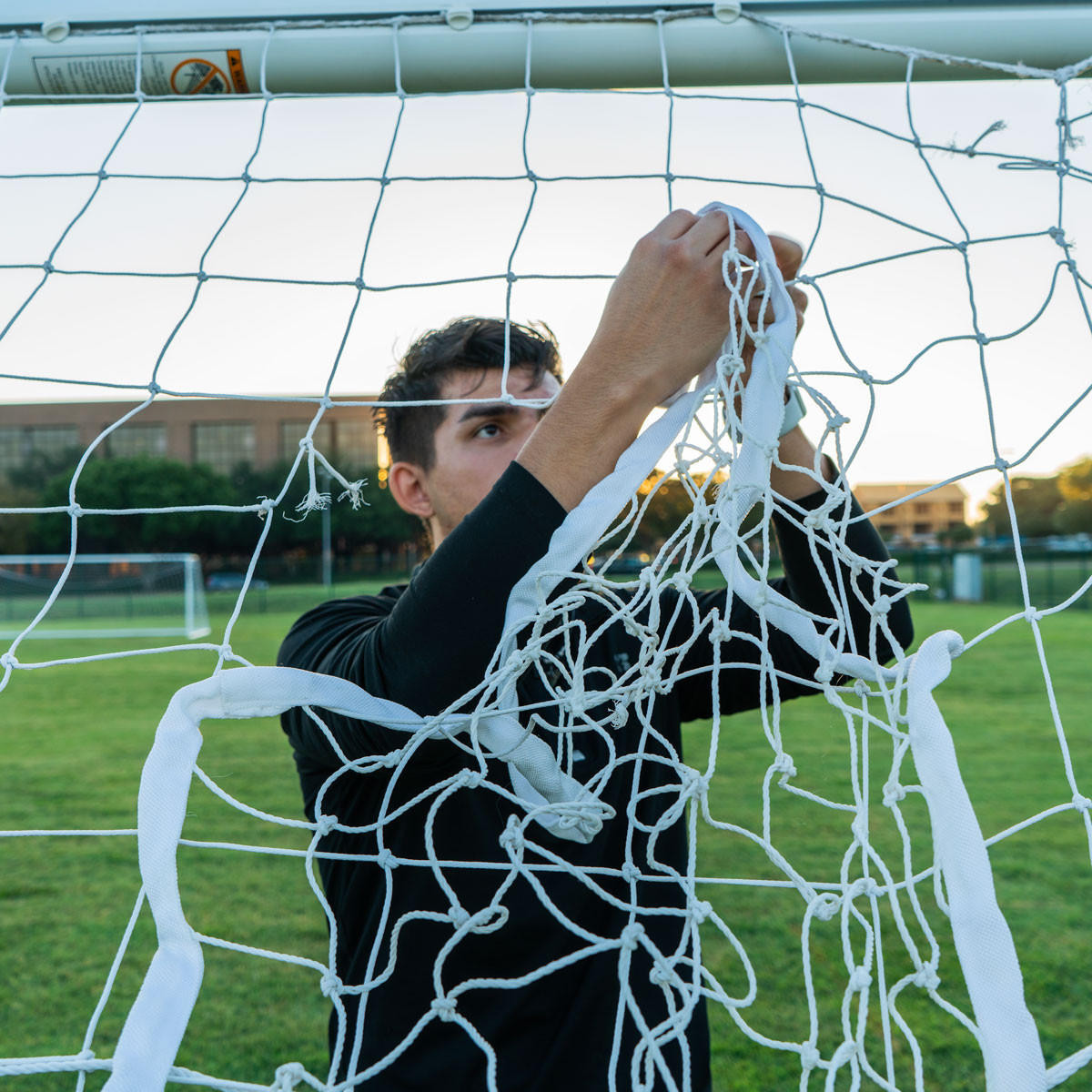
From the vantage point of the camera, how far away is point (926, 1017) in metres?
2.51

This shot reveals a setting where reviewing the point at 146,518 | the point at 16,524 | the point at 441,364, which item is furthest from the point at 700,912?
the point at 146,518

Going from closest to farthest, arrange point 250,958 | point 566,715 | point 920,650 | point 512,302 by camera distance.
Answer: point 920,650, point 566,715, point 512,302, point 250,958

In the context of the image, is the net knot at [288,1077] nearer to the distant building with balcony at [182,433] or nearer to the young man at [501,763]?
the young man at [501,763]

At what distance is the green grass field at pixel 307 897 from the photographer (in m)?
2.40

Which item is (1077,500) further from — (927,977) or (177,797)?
(177,797)

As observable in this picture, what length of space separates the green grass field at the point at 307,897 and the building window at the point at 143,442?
22.7 meters

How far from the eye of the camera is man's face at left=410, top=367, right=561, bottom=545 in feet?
4.20

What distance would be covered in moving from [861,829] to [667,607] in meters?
0.62

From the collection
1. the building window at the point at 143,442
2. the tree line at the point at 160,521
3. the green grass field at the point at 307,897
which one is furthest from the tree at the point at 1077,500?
the building window at the point at 143,442

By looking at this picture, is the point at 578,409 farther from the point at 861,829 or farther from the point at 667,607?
the point at 667,607

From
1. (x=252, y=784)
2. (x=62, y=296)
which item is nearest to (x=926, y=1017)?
(x=62, y=296)

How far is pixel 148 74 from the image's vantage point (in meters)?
1.38

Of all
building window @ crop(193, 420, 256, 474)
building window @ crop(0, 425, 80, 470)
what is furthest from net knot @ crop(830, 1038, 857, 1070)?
building window @ crop(0, 425, 80, 470)

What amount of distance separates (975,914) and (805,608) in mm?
501
